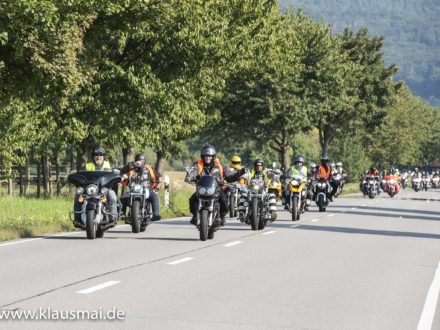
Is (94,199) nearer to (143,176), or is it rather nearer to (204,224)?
(204,224)

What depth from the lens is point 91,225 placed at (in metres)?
16.9

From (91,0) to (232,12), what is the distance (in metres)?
16.6

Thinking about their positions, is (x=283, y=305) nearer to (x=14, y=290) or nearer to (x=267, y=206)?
(x=14, y=290)

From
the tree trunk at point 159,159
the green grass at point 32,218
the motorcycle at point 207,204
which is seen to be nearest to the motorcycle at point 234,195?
the green grass at point 32,218

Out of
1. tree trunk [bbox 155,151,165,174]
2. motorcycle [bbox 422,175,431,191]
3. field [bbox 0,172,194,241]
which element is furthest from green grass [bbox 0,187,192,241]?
motorcycle [bbox 422,175,431,191]

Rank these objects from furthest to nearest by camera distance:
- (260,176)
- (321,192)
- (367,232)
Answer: (321,192) → (260,176) → (367,232)

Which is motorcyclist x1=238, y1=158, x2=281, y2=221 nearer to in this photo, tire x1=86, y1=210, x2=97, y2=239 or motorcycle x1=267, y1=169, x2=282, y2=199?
motorcycle x1=267, y1=169, x2=282, y2=199

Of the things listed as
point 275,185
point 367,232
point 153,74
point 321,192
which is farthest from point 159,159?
point 367,232

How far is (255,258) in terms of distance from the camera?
1379cm

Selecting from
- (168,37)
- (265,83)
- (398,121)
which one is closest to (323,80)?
(265,83)

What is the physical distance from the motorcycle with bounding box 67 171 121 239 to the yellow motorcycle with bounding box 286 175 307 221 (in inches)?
323

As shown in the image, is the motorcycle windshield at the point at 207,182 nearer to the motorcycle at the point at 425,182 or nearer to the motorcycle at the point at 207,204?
the motorcycle at the point at 207,204

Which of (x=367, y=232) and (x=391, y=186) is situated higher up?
(x=391, y=186)

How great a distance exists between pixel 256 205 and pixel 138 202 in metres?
2.98
